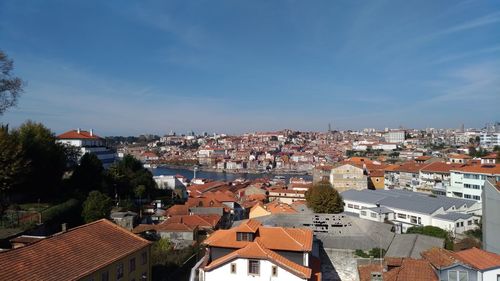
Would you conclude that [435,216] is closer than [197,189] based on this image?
Yes

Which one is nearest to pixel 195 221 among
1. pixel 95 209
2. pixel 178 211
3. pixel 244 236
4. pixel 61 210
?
pixel 178 211

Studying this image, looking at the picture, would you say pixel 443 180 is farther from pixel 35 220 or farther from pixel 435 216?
pixel 35 220

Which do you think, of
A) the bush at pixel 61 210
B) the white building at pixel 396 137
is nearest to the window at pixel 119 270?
the bush at pixel 61 210

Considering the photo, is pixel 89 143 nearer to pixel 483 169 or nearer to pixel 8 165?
pixel 8 165

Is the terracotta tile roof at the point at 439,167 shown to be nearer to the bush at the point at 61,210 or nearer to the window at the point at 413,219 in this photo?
the window at the point at 413,219

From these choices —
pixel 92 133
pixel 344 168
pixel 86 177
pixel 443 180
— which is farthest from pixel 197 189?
pixel 443 180
